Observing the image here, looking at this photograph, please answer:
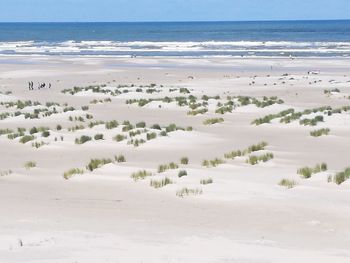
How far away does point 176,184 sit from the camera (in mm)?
11398

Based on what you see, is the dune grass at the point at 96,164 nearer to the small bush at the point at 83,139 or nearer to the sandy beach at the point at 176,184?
the sandy beach at the point at 176,184

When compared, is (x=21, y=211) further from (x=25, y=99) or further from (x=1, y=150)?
(x=25, y=99)

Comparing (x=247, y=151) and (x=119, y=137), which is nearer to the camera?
(x=247, y=151)

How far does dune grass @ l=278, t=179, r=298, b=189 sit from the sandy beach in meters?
0.02

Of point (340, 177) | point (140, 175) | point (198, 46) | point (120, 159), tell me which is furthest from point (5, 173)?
point (198, 46)

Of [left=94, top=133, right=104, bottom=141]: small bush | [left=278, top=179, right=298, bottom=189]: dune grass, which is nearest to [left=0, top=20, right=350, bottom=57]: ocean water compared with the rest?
[left=94, top=133, right=104, bottom=141]: small bush

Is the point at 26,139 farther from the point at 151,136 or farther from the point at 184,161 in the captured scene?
the point at 184,161

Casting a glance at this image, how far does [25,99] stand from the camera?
32844 millimetres

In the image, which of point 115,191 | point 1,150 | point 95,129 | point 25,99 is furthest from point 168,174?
point 25,99

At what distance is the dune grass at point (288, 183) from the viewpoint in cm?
1098

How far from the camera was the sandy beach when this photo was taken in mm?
7332

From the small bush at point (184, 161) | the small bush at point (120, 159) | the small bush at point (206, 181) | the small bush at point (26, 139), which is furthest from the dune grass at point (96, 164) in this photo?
the small bush at point (26, 139)

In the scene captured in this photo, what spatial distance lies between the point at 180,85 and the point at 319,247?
3259cm

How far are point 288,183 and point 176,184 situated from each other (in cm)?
191
